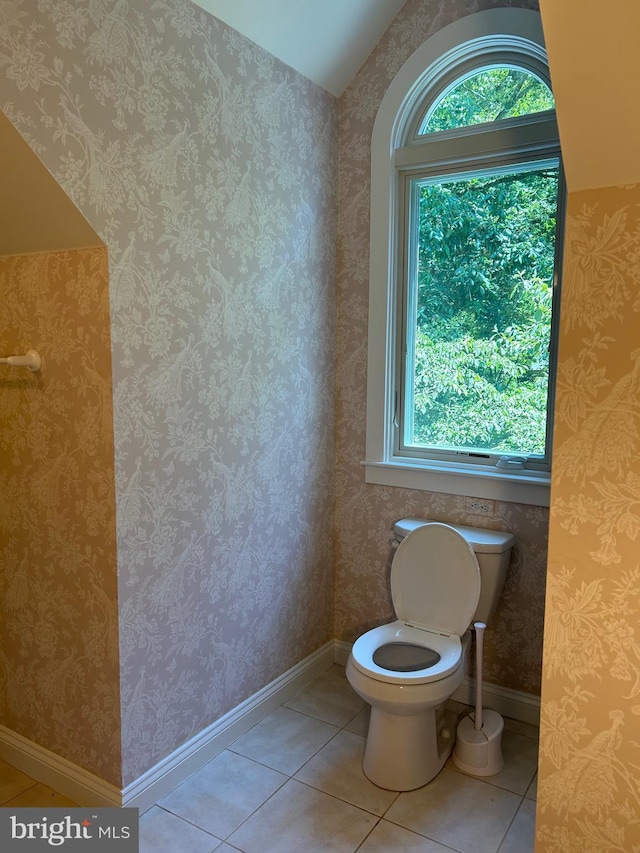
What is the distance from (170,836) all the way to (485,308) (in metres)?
2.08

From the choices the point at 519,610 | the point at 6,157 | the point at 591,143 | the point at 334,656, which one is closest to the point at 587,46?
the point at 591,143

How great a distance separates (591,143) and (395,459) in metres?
1.63

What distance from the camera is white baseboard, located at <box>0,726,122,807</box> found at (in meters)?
1.91

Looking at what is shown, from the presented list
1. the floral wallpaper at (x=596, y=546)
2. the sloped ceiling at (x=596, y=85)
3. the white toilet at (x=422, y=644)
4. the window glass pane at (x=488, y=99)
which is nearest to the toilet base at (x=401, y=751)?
the white toilet at (x=422, y=644)

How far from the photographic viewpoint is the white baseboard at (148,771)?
6.31 feet

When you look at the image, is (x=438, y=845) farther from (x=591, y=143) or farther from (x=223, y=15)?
(x=223, y=15)

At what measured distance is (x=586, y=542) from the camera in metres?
1.36

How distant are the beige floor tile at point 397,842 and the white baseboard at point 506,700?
A: 72 cm

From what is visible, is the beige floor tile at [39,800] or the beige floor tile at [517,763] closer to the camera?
the beige floor tile at [39,800]

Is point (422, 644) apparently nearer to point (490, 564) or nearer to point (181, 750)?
point (490, 564)

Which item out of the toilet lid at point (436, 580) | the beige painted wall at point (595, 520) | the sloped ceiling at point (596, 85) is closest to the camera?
the sloped ceiling at point (596, 85)

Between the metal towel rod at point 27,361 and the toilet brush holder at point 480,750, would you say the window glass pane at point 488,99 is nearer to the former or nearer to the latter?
the metal towel rod at point 27,361
